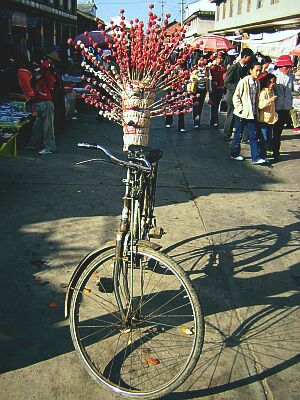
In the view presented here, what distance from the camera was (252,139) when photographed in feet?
28.6

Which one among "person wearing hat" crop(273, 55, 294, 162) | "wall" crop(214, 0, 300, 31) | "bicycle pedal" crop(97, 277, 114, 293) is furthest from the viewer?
"wall" crop(214, 0, 300, 31)

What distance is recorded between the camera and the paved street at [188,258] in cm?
295

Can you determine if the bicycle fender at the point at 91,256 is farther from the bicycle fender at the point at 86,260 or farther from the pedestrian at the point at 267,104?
the pedestrian at the point at 267,104

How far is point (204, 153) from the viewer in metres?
9.77

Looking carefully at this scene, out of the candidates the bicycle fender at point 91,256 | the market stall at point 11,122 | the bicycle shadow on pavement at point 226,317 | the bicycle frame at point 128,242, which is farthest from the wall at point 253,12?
the bicycle fender at point 91,256

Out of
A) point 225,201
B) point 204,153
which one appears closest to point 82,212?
point 225,201

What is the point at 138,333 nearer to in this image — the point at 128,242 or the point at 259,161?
the point at 128,242

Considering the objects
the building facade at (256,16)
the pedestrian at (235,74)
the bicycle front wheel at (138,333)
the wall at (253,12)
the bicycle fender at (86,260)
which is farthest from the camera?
the wall at (253,12)

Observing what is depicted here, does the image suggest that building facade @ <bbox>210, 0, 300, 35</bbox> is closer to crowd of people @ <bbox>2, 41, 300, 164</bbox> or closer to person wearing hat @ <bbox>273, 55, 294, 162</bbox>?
person wearing hat @ <bbox>273, 55, 294, 162</bbox>

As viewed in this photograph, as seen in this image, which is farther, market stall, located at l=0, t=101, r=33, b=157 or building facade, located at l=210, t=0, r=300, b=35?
building facade, located at l=210, t=0, r=300, b=35

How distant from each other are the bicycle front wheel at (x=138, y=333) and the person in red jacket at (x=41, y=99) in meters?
5.71

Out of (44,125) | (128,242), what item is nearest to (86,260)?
(128,242)

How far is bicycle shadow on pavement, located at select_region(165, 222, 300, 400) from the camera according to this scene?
117 inches

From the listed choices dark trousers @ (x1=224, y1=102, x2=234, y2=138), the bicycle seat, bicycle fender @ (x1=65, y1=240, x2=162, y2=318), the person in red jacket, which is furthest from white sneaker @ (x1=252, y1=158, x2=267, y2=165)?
bicycle fender @ (x1=65, y1=240, x2=162, y2=318)
